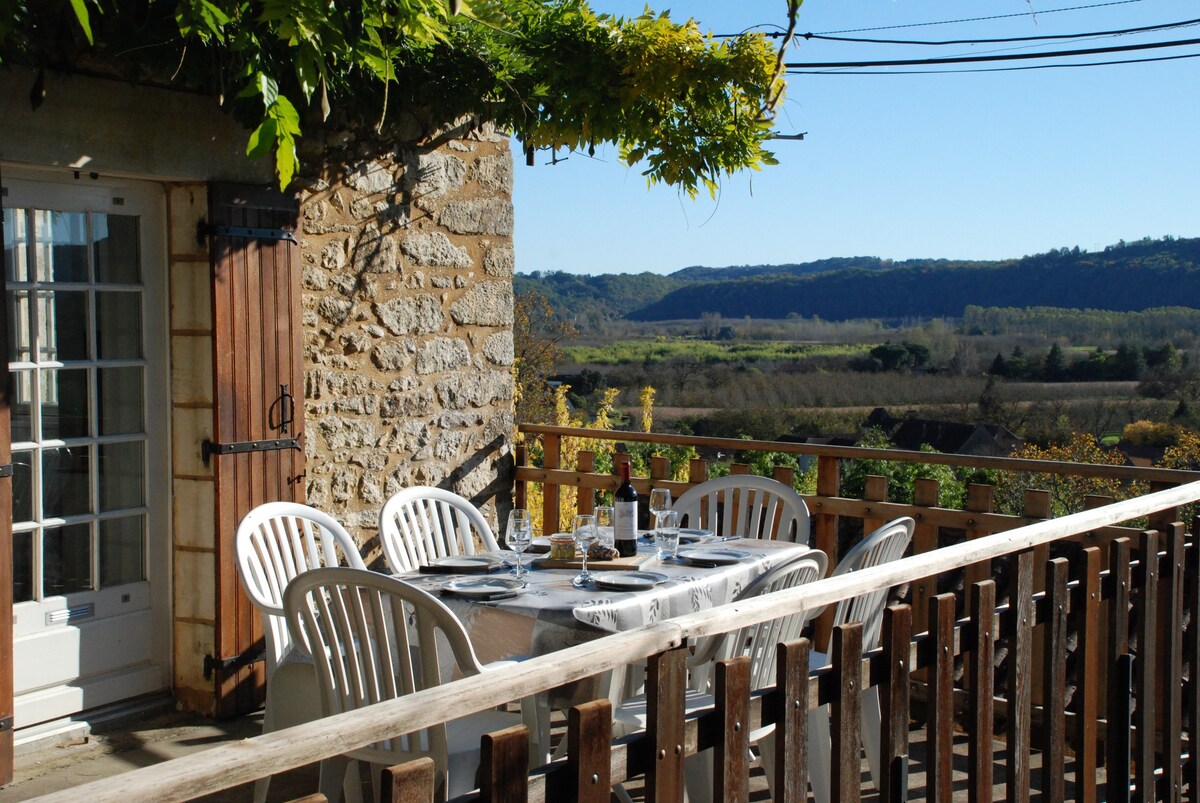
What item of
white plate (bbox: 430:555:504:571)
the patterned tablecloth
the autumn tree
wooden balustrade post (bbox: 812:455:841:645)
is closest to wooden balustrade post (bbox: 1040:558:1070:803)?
the patterned tablecloth

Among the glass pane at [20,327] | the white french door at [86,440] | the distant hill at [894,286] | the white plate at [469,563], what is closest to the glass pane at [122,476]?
the white french door at [86,440]

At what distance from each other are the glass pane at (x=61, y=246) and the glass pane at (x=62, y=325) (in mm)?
58

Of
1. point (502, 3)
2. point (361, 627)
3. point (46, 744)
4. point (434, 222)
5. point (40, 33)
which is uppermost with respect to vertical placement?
point (502, 3)

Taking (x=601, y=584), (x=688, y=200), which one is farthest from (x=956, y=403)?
(x=601, y=584)

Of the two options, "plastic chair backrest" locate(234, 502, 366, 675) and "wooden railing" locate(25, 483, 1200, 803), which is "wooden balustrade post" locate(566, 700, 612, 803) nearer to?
"wooden railing" locate(25, 483, 1200, 803)

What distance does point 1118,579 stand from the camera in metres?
2.37

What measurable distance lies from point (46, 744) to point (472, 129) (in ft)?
9.36

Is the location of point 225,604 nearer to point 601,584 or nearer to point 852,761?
point 601,584

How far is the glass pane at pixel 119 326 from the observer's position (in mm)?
3814

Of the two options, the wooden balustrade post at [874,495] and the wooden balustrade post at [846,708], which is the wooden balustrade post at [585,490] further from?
the wooden balustrade post at [846,708]

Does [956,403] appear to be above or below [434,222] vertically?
below

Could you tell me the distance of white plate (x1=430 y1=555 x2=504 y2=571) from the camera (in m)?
3.31

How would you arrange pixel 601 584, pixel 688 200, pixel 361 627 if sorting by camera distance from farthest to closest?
1. pixel 688 200
2. pixel 601 584
3. pixel 361 627

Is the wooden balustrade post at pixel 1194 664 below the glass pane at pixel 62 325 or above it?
below
